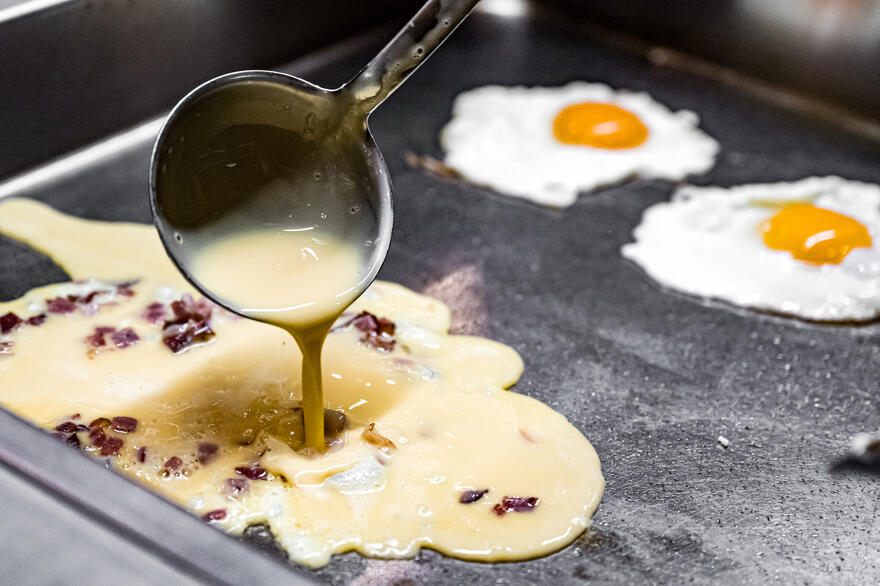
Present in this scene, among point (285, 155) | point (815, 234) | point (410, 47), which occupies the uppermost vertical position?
point (410, 47)

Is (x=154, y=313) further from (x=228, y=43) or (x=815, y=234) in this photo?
(x=815, y=234)

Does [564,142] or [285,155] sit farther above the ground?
[285,155]

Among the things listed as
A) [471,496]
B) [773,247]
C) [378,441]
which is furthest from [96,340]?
[773,247]

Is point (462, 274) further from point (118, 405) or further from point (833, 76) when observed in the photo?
point (833, 76)

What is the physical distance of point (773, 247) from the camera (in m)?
2.05

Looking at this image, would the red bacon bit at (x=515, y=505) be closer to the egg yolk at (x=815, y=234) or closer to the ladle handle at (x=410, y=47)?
the ladle handle at (x=410, y=47)

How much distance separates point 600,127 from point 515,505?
4.10ft

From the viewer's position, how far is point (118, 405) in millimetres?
1534

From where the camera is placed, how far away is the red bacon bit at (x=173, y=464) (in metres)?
1.42

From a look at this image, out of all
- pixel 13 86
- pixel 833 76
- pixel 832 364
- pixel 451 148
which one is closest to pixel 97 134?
pixel 13 86

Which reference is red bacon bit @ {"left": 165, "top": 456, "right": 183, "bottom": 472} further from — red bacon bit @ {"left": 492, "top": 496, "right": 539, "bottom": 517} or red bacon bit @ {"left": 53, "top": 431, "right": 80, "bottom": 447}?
red bacon bit @ {"left": 492, "top": 496, "right": 539, "bottom": 517}

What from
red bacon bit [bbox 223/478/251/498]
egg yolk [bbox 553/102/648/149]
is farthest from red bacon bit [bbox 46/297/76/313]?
egg yolk [bbox 553/102/648/149]

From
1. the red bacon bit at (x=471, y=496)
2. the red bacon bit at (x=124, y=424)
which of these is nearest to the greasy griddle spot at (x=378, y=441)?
the red bacon bit at (x=471, y=496)

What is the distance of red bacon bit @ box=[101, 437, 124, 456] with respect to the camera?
4.72ft
